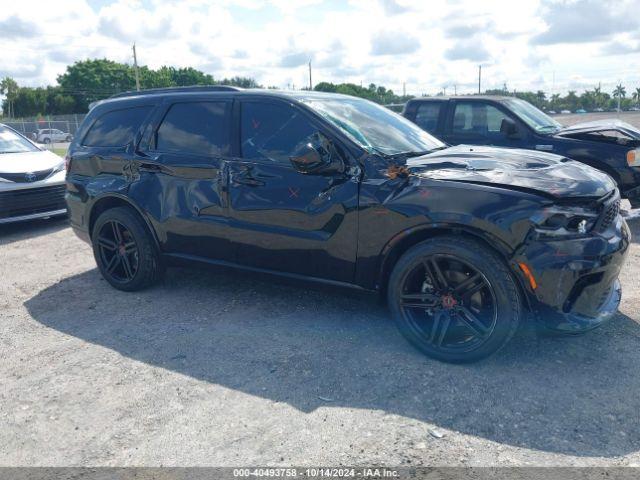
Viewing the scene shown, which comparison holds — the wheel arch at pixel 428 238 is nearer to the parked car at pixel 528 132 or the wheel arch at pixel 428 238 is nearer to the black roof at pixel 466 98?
the parked car at pixel 528 132

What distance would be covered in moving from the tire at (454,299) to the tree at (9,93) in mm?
87037

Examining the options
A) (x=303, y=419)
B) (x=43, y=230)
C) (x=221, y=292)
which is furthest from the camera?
(x=43, y=230)

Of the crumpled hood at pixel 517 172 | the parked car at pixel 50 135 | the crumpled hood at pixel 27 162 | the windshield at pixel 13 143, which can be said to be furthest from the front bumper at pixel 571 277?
the parked car at pixel 50 135

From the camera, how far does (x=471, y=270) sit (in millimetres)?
3529

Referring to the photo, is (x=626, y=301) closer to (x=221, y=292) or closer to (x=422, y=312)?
(x=422, y=312)

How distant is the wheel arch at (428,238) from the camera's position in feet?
11.0

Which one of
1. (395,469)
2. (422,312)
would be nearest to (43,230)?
(422,312)

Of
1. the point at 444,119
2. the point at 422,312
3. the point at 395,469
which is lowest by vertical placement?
the point at 395,469

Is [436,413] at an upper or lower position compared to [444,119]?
lower

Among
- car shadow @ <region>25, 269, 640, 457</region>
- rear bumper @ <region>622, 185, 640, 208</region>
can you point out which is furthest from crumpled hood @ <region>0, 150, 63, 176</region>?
rear bumper @ <region>622, 185, 640, 208</region>

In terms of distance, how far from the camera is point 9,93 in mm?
77812

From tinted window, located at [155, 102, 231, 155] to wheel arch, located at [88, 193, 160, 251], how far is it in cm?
60

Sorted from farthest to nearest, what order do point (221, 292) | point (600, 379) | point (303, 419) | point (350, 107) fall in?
point (221, 292), point (350, 107), point (600, 379), point (303, 419)

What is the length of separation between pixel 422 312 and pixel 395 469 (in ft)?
4.25
